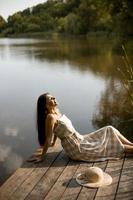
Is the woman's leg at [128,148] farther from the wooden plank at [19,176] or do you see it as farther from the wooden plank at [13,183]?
the wooden plank at [13,183]

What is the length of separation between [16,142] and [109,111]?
2.69m

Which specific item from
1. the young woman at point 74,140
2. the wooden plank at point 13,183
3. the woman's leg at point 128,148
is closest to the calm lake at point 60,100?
the wooden plank at point 13,183

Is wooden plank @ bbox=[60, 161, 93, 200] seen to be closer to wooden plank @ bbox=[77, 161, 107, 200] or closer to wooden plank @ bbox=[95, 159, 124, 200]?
wooden plank @ bbox=[77, 161, 107, 200]

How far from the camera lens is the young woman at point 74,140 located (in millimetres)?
4715

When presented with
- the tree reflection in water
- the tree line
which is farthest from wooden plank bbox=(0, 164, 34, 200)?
the tree line

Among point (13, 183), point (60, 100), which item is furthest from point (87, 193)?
point (60, 100)

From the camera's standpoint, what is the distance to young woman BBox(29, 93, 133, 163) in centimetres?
471

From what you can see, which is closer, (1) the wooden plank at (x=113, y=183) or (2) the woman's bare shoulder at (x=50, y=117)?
(1) the wooden plank at (x=113, y=183)

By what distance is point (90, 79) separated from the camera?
587 inches

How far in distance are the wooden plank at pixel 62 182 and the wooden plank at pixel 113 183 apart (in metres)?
0.34

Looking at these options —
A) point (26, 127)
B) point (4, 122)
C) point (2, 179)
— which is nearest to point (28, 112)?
point (4, 122)

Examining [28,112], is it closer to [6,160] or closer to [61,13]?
[6,160]

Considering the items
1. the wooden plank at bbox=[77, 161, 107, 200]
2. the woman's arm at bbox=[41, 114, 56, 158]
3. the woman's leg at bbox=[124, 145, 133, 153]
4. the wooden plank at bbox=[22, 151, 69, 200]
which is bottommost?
the wooden plank at bbox=[22, 151, 69, 200]

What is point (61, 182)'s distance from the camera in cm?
417
